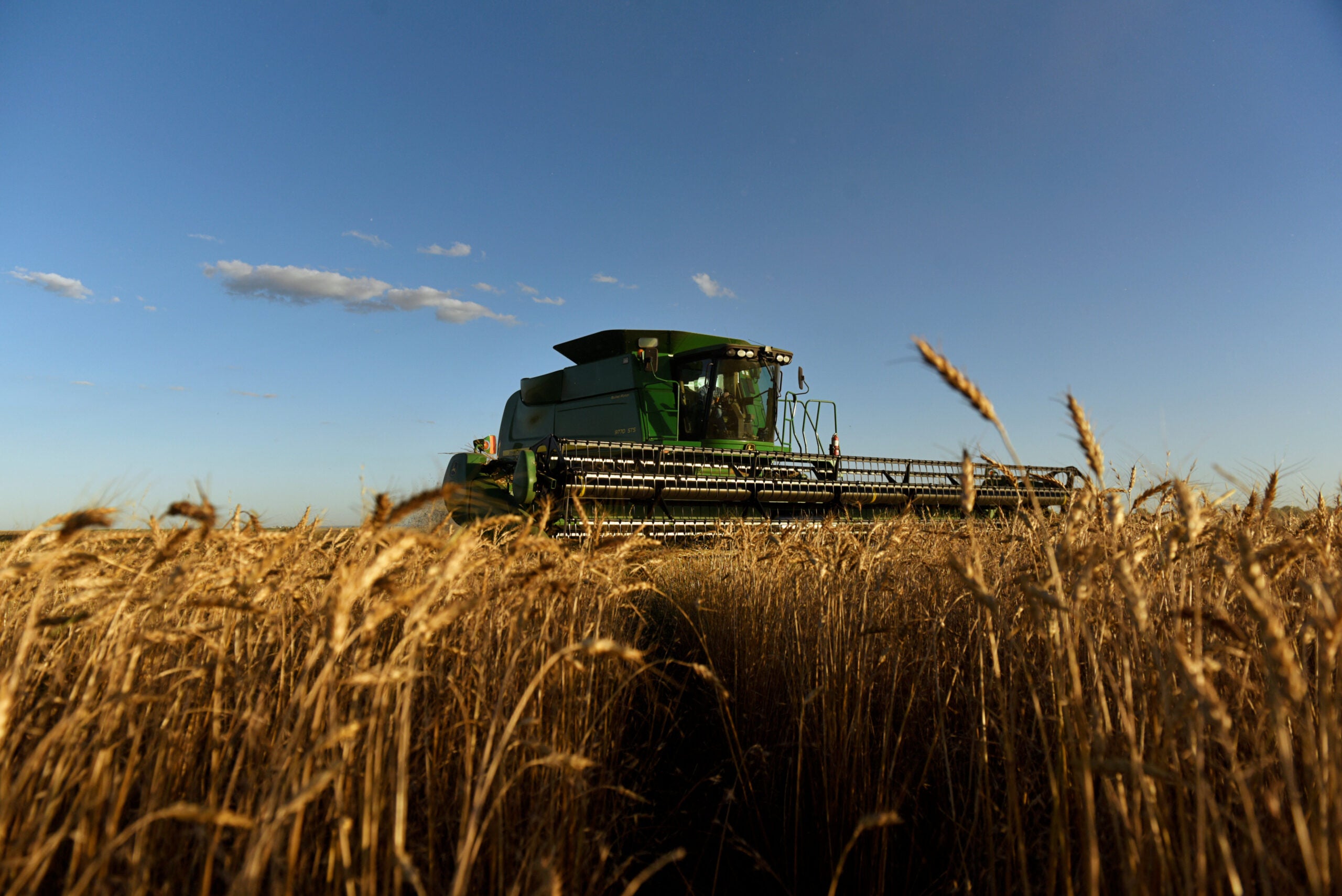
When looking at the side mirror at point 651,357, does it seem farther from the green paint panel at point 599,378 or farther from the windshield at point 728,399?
the green paint panel at point 599,378

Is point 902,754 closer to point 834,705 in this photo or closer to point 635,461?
point 834,705

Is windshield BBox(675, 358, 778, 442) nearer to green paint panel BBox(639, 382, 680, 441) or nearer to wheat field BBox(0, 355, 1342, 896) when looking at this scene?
green paint panel BBox(639, 382, 680, 441)

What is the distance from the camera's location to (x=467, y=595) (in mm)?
2344

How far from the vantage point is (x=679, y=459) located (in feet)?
26.9

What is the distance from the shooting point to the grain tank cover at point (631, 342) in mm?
10703

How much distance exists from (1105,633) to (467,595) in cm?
197

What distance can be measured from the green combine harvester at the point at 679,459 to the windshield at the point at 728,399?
0.05ft

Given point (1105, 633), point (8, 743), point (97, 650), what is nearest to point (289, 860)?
point (97, 650)

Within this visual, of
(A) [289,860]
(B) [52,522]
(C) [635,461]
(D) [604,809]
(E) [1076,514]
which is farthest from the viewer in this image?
(C) [635,461]

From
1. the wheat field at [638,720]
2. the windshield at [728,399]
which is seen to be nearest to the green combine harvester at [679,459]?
the windshield at [728,399]

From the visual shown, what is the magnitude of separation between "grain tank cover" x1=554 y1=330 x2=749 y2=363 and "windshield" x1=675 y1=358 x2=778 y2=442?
751 millimetres

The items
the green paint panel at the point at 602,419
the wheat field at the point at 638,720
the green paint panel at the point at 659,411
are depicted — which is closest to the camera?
the wheat field at the point at 638,720

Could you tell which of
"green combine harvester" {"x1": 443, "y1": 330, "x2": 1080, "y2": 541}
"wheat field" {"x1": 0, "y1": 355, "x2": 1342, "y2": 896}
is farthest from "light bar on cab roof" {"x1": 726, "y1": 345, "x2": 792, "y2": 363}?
"wheat field" {"x1": 0, "y1": 355, "x2": 1342, "y2": 896}

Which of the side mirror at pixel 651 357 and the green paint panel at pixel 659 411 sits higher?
the side mirror at pixel 651 357
